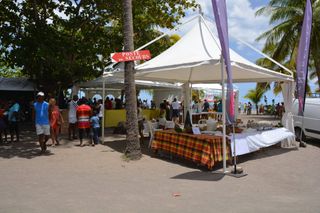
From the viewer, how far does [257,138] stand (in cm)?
934

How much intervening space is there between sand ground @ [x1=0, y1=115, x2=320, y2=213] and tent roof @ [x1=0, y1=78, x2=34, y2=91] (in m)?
12.3

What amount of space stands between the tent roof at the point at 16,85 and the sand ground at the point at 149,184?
1232 centimetres

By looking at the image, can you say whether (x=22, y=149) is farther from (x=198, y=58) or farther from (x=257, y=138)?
(x=257, y=138)

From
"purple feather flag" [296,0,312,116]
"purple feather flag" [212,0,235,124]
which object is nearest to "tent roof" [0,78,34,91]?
"purple feather flag" [296,0,312,116]

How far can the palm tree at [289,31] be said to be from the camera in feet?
74.0

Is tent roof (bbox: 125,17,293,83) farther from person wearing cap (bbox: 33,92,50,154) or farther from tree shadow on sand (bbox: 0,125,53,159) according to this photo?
tree shadow on sand (bbox: 0,125,53,159)

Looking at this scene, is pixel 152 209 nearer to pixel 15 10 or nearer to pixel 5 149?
pixel 5 149

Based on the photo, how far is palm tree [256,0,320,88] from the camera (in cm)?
2256

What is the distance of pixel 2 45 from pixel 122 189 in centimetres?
1234

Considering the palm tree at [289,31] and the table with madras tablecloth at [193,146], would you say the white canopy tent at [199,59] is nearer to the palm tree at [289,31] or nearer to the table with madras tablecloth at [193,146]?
the table with madras tablecloth at [193,146]

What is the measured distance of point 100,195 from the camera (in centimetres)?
563

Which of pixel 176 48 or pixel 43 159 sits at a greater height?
pixel 176 48

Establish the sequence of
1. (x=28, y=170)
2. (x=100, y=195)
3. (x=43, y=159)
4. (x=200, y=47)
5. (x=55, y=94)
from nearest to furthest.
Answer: (x=100, y=195) < (x=28, y=170) < (x=43, y=159) < (x=200, y=47) < (x=55, y=94)

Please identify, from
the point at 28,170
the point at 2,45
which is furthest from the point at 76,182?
the point at 2,45
